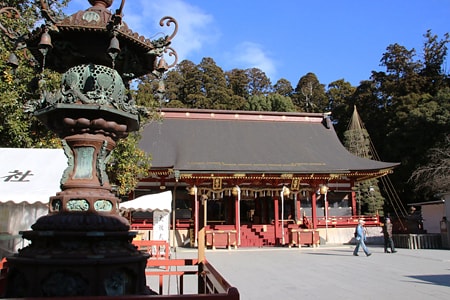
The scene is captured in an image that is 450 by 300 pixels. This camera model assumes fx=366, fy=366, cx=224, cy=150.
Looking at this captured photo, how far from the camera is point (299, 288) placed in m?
7.45

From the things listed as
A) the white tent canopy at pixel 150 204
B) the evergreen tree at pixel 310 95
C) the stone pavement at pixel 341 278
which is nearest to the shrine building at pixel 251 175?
the white tent canopy at pixel 150 204

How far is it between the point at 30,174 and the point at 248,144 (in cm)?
1536

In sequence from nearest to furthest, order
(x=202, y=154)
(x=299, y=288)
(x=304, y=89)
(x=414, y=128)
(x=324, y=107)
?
1. (x=299, y=288)
2. (x=202, y=154)
3. (x=414, y=128)
4. (x=324, y=107)
5. (x=304, y=89)

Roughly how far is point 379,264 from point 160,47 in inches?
388

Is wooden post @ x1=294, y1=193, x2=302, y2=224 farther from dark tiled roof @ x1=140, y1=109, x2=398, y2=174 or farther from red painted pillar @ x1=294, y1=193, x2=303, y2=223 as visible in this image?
dark tiled roof @ x1=140, y1=109, x2=398, y2=174

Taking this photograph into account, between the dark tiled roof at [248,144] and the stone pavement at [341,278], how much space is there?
714 centimetres

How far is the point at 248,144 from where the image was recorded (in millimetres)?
22547

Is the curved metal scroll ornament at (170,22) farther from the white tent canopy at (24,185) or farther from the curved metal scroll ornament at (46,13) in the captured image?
the white tent canopy at (24,185)

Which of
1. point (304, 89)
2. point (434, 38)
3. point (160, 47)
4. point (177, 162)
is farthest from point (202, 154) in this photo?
point (304, 89)

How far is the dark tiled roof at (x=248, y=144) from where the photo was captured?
62.8ft

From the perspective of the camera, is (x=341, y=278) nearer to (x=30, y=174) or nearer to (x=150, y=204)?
(x=150, y=204)

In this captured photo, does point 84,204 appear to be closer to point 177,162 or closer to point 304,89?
point 177,162

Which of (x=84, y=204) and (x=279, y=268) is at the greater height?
(x=84, y=204)

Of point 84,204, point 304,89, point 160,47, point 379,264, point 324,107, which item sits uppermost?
point 304,89
